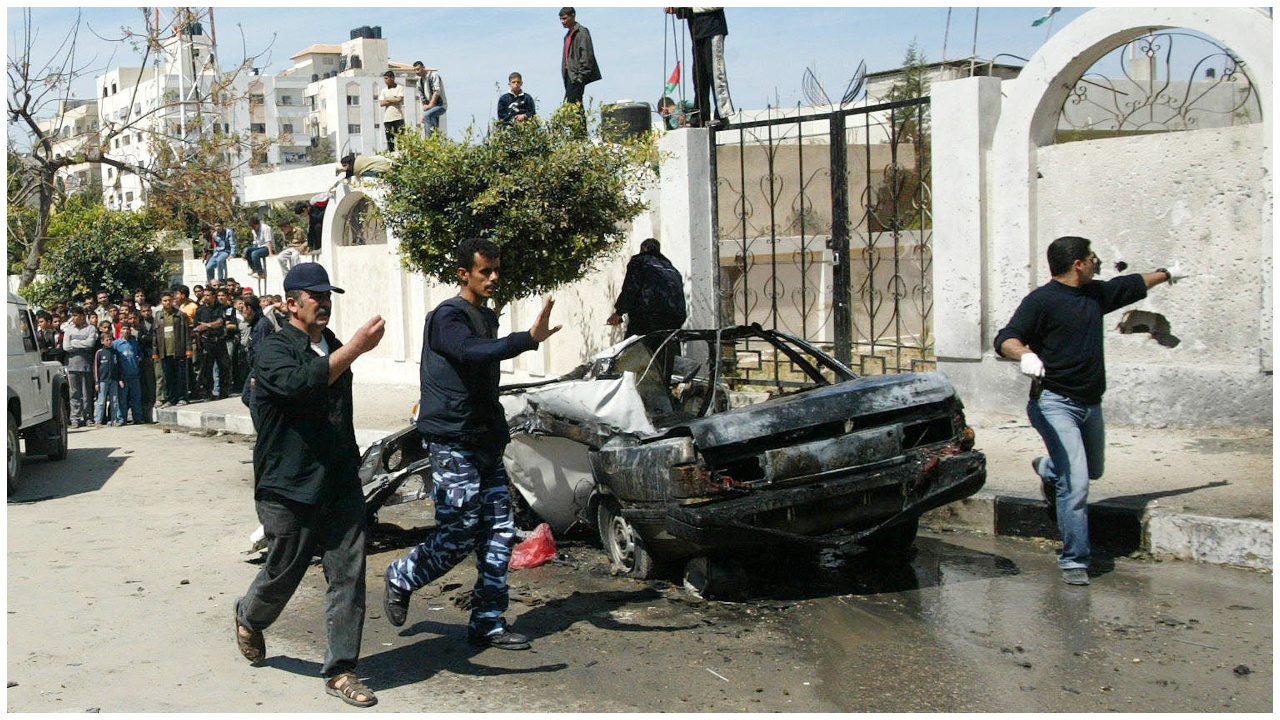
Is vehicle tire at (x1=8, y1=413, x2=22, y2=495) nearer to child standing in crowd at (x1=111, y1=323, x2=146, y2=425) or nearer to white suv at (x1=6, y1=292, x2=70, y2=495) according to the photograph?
white suv at (x1=6, y1=292, x2=70, y2=495)

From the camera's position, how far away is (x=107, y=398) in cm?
1661

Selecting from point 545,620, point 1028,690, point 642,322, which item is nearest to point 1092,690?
point 1028,690

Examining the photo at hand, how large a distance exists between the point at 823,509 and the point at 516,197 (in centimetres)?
609

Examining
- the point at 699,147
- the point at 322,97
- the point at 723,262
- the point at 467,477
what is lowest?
the point at 467,477

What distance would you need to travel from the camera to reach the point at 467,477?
5.39 meters

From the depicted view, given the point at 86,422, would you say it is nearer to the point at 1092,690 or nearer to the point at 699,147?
the point at 699,147

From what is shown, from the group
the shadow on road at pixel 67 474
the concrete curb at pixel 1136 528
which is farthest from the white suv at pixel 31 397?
the concrete curb at pixel 1136 528

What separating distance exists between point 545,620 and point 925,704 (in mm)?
2056

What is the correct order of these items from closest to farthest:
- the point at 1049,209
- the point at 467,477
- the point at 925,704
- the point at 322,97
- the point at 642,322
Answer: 1. the point at 925,704
2. the point at 467,477
3. the point at 1049,209
4. the point at 642,322
5. the point at 322,97

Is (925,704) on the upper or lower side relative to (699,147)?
lower

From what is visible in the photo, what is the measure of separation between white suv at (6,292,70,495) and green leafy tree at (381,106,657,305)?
145 inches

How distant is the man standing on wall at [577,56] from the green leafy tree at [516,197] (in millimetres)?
2911

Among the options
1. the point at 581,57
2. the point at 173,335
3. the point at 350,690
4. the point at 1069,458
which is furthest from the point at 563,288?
the point at 350,690

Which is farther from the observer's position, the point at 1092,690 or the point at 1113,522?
the point at 1113,522
